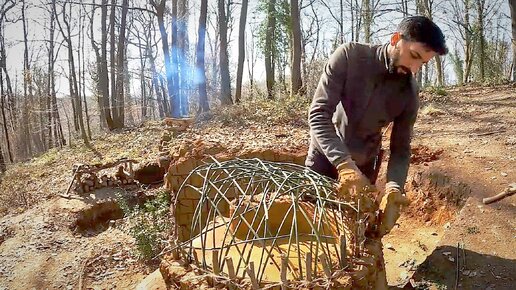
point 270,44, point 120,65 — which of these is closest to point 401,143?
point 270,44

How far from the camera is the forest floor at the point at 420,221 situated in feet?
10.5

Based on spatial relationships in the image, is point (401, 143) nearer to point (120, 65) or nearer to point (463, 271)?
point (463, 271)

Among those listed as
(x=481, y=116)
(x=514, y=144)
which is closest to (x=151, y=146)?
(x=481, y=116)

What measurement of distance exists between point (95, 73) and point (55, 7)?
10.0 feet

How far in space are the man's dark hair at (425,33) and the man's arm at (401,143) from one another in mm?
491

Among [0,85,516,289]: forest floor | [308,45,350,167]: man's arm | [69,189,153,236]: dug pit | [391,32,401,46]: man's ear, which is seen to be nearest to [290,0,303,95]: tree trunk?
[0,85,516,289]: forest floor

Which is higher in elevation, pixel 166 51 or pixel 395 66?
pixel 166 51

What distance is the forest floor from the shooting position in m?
3.21

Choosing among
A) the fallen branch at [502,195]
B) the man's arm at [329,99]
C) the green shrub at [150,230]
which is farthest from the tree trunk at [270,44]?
the man's arm at [329,99]

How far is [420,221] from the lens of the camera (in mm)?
4520

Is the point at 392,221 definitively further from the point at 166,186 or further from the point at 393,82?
the point at 166,186

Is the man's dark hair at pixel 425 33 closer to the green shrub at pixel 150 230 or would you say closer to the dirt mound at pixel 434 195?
the dirt mound at pixel 434 195

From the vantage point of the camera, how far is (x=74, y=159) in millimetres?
12227

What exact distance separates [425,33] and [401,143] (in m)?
0.79
